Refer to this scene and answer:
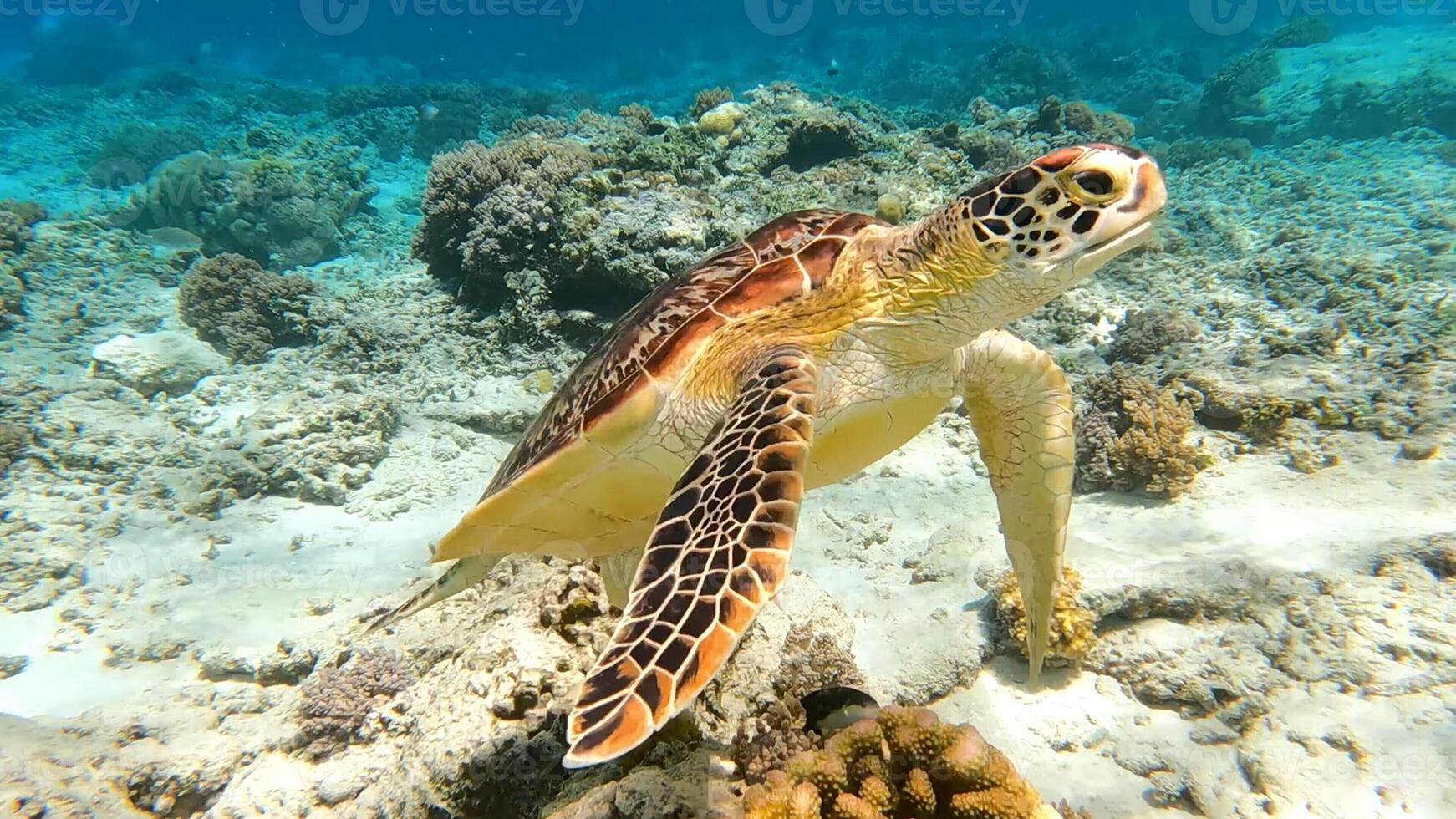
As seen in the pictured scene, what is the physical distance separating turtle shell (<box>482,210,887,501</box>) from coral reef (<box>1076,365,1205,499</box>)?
2540 mm

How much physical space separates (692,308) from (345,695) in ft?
8.73

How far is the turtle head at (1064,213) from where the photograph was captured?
208cm

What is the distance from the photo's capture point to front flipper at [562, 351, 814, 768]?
141cm

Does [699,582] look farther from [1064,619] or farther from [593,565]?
[1064,619]

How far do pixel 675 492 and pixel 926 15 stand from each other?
1934 inches

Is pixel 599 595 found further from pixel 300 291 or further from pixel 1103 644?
pixel 300 291

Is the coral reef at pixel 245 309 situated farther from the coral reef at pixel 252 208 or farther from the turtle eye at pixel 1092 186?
the turtle eye at pixel 1092 186

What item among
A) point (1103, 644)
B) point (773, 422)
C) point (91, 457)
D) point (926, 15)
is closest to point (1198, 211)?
point (1103, 644)

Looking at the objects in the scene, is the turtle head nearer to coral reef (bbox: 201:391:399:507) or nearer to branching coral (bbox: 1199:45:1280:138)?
coral reef (bbox: 201:391:399:507)

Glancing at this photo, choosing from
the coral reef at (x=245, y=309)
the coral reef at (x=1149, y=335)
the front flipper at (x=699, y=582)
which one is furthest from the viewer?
the coral reef at (x=245, y=309)

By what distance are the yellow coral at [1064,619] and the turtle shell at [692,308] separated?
1932 mm

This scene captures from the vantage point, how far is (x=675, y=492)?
74.9 inches

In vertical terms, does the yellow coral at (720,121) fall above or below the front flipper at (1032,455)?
above

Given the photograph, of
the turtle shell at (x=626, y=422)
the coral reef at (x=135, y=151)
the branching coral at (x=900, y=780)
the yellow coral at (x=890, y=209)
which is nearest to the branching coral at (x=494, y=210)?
the yellow coral at (x=890, y=209)
